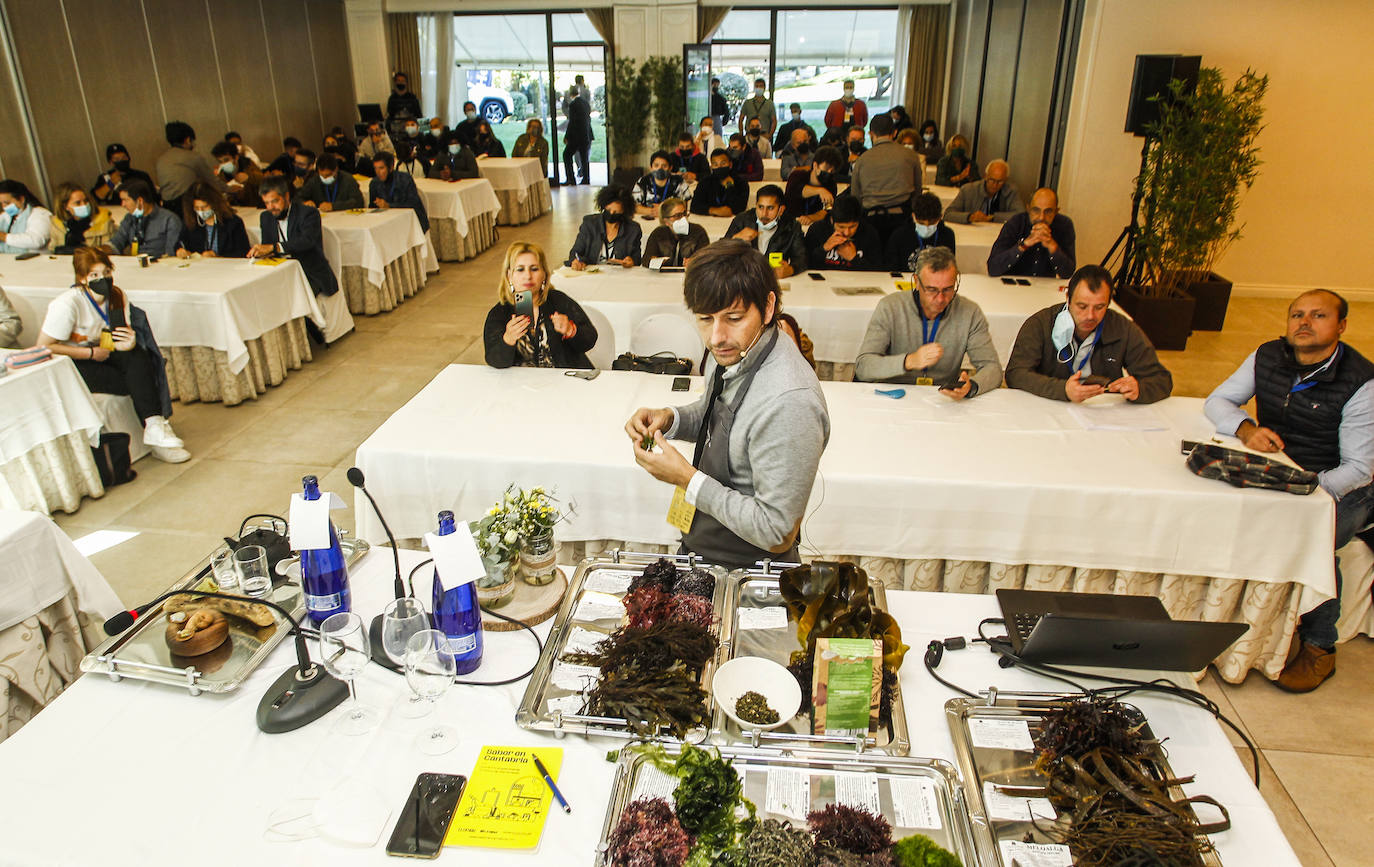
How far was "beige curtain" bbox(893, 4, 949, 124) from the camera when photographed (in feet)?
40.1

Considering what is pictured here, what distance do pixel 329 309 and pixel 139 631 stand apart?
4.83 metres

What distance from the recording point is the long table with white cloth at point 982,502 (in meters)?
2.46

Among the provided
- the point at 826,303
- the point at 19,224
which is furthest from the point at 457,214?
the point at 826,303

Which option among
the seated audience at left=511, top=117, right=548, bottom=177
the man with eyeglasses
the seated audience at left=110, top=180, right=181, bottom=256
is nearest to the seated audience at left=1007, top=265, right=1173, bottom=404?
the man with eyeglasses

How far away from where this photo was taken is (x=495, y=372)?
11.1ft

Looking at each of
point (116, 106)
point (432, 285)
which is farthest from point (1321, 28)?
point (116, 106)

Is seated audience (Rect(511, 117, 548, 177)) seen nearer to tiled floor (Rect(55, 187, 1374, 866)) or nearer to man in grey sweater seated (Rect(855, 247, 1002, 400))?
tiled floor (Rect(55, 187, 1374, 866))

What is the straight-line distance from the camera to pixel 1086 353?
3.17 meters

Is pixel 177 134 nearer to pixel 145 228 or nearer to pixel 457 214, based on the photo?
pixel 457 214

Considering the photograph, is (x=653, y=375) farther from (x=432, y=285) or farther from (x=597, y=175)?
(x=597, y=175)

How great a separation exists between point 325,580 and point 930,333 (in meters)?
2.52

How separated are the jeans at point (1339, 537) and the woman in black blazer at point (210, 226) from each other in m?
6.30

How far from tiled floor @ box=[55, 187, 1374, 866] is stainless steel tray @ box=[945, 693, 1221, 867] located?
122 cm

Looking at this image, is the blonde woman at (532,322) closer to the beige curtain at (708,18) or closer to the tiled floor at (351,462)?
the tiled floor at (351,462)
